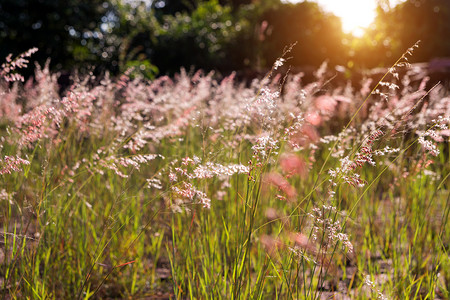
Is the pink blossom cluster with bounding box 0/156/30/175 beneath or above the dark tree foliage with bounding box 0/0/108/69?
beneath

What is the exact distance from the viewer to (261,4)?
15.9 meters

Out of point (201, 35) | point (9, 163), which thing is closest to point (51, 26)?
point (201, 35)

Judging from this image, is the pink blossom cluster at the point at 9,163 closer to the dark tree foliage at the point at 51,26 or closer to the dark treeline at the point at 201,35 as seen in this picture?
the dark treeline at the point at 201,35

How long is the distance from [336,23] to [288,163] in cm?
1321

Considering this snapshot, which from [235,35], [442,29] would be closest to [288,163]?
[235,35]

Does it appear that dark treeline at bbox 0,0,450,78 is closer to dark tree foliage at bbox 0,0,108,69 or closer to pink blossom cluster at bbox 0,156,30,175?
dark tree foliage at bbox 0,0,108,69

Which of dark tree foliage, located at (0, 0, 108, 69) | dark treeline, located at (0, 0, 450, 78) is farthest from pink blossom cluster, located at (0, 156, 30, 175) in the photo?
dark tree foliage, located at (0, 0, 108, 69)

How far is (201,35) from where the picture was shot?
11.2m

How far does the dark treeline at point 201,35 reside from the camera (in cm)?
1005

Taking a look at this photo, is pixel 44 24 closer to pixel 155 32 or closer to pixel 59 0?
pixel 59 0

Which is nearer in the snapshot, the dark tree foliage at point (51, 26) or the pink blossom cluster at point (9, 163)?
the pink blossom cluster at point (9, 163)

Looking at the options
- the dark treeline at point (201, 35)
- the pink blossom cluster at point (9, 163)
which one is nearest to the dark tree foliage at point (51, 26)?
the dark treeline at point (201, 35)

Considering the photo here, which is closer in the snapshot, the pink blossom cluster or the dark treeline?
the pink blossom cluster

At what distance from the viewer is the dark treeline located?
33.0 ft
